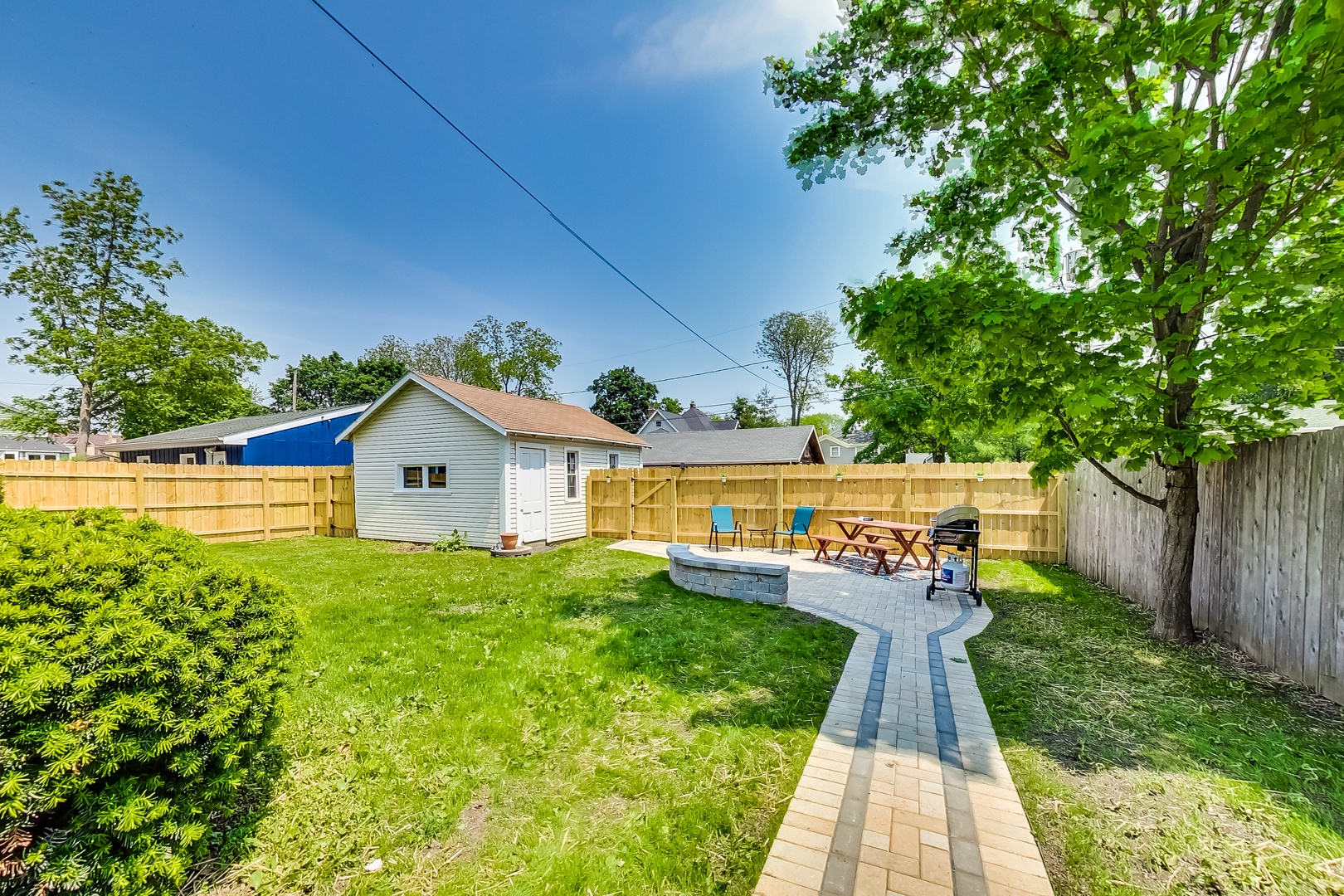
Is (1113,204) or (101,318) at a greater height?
(101,318)

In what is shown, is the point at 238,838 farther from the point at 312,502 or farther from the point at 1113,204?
the point at 312,502

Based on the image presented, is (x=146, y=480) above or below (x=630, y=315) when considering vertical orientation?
below

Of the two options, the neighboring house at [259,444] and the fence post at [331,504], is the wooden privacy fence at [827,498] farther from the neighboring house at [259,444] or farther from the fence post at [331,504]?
the neighboring house at [259,444]

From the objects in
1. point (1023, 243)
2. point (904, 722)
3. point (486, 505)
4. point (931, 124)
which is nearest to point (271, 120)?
point (486, 505)

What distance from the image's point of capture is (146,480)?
1137 cm

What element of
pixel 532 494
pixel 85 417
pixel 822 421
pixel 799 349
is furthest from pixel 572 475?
pixel 822 421

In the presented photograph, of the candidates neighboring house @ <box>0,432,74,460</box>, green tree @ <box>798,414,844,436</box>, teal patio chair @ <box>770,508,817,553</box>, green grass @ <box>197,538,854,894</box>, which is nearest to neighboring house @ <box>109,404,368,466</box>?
green grass @ <box>197,538,854,894</box>

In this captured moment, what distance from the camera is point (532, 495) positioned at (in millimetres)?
11695

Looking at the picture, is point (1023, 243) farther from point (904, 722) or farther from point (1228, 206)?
point (904, 722)

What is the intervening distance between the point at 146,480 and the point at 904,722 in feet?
53.1

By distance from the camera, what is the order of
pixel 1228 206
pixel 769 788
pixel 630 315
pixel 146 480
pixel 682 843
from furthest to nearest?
1. pixel 630 315
2. pixel 146 480
3. pixel 1228 206
4. pixel 769 788
5. pixel 682 843

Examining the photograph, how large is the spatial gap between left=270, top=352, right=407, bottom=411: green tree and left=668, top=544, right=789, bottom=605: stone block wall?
38.5 meters

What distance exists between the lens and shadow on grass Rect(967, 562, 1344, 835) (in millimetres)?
2871

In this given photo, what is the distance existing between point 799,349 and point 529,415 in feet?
99.4
